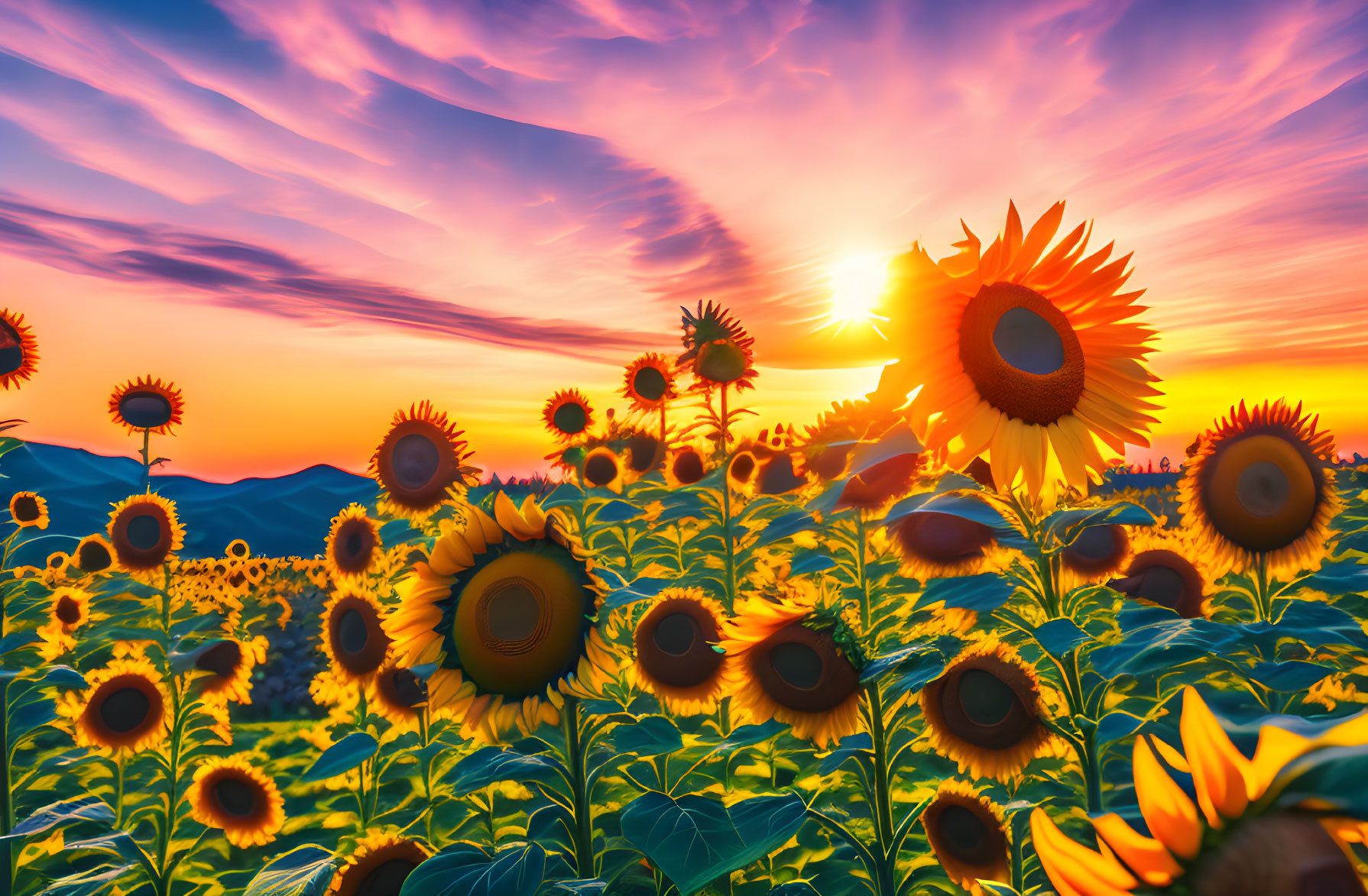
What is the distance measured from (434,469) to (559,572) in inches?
82.4

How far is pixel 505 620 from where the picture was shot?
1513mm

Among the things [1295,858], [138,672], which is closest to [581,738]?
[1295,858]

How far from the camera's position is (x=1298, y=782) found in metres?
0.46

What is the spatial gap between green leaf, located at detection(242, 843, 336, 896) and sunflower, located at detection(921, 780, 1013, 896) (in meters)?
1.98

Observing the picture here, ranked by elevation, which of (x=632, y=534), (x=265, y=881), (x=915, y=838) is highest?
(x=632, y=534)

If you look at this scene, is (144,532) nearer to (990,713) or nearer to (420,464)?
(420,464)

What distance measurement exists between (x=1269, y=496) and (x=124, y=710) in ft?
18.9

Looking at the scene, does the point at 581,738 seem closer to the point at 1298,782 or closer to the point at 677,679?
the point at 677,679

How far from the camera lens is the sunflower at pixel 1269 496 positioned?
249 centimetres

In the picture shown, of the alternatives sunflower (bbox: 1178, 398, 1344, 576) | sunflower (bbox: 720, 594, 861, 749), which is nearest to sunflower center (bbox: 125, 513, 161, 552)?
sunflower (bbox: 720, 594, 861, 749)

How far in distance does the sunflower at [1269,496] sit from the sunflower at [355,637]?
370 cm

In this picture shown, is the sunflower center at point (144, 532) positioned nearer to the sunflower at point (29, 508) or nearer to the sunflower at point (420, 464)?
the sunflower at point (29, 508)

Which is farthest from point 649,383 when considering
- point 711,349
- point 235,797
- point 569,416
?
point 235,797

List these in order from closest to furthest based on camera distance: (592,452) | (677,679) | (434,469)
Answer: (677,679), (434,469), (592,452)
